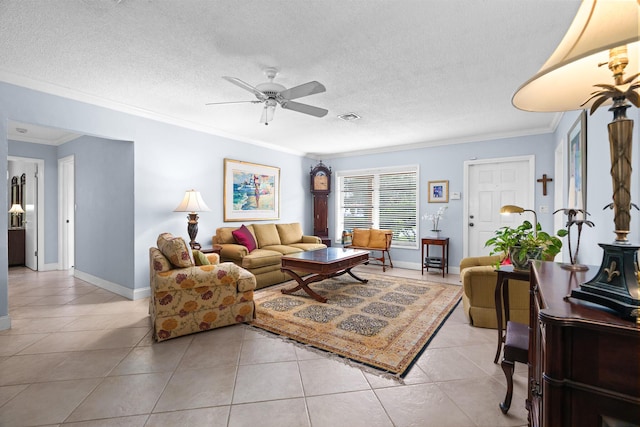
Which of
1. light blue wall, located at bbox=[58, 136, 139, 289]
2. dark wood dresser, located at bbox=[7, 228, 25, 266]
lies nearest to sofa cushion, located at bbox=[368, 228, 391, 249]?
light blue wall, located at bbox=[58, 136, 139, 289]

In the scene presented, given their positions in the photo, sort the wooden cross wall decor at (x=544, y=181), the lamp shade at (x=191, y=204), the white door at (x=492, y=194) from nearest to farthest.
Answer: the lamp shade at (x=191, y=204) → the wooden cross wall decor at (x=544, y=181) → the white door at (x=492, y=194)

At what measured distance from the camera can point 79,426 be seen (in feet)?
5.32

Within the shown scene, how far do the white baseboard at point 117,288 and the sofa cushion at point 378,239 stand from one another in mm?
3875

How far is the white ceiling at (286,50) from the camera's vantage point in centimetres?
194

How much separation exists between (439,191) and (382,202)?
122 centimetres

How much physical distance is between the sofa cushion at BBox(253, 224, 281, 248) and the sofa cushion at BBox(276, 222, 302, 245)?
0.15 metres

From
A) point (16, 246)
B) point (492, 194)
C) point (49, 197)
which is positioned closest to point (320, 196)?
point (492, 194)

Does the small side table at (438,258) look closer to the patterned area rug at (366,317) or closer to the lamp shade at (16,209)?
the patterned area rug at (366,317)

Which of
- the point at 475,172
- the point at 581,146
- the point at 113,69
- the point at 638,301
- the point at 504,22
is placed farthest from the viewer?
the point at 475,172

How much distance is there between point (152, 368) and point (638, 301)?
2.66 meters

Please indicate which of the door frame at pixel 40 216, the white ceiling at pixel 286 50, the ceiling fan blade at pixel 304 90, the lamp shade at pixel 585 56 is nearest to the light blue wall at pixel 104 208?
the white ceiling at pixel 286 50

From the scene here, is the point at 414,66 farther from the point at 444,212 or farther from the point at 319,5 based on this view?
the point at 444,212

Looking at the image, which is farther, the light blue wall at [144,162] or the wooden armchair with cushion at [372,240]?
the wooden armchair with cushion at [372,240]

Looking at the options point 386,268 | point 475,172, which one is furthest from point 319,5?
point 386,268
